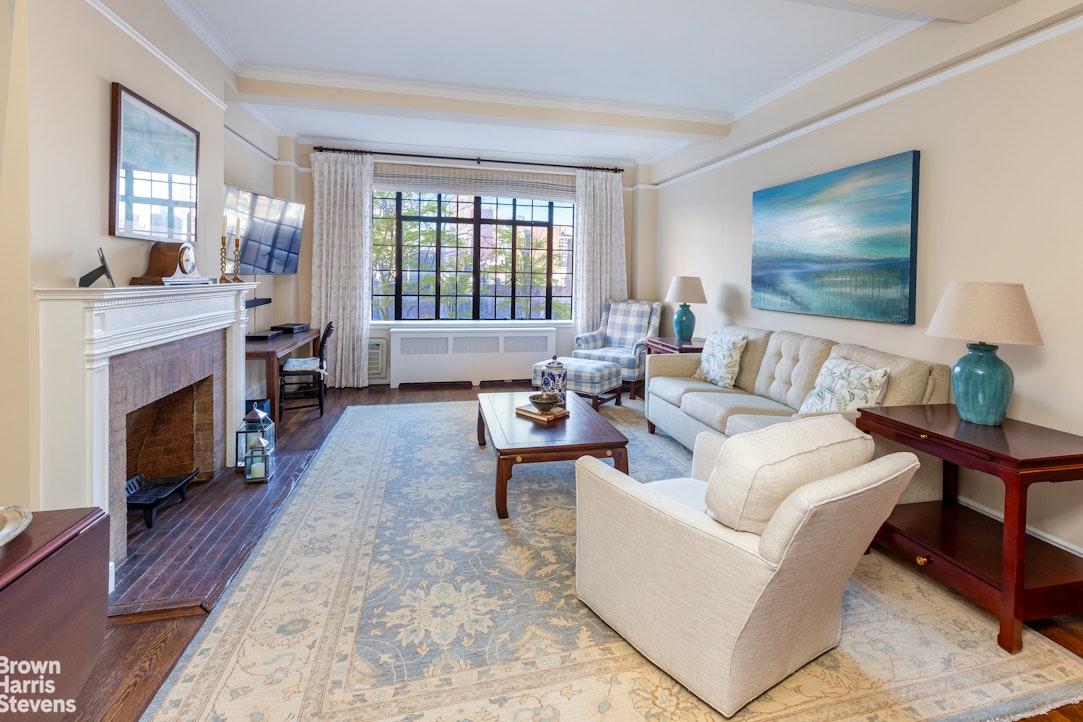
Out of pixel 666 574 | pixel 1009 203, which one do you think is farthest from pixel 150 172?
pixel 1009 203

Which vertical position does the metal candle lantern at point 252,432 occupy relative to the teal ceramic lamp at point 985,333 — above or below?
below

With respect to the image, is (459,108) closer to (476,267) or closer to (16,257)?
(476,267)

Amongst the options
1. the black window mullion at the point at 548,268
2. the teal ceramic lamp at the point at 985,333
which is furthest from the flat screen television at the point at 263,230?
the teal ceramic lamp at the point at 985,333

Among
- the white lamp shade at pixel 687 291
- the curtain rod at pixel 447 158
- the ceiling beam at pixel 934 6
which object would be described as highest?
the curtain rod at pixel 447 158

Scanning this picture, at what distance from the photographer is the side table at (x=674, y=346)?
533cm

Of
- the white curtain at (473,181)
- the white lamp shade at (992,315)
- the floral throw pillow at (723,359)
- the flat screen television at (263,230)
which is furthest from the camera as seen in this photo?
the white curtain at (473,181)

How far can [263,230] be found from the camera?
517 centimetres

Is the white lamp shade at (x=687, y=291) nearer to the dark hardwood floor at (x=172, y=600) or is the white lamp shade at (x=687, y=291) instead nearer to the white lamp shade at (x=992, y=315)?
the white lamp shade at (x=992, y=315)

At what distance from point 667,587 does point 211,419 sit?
3090 mm

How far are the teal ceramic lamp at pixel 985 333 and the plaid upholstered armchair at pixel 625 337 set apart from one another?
3.58 meters

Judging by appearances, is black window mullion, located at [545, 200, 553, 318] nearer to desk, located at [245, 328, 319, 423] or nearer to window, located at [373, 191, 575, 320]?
window, located at [373, 191, 575, 320]

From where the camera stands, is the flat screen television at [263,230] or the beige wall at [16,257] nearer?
the beige wall at [16,257]

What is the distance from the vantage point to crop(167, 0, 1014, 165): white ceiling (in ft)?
10.9

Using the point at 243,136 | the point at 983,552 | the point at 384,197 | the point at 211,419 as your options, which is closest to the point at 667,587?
the point at 983,552
